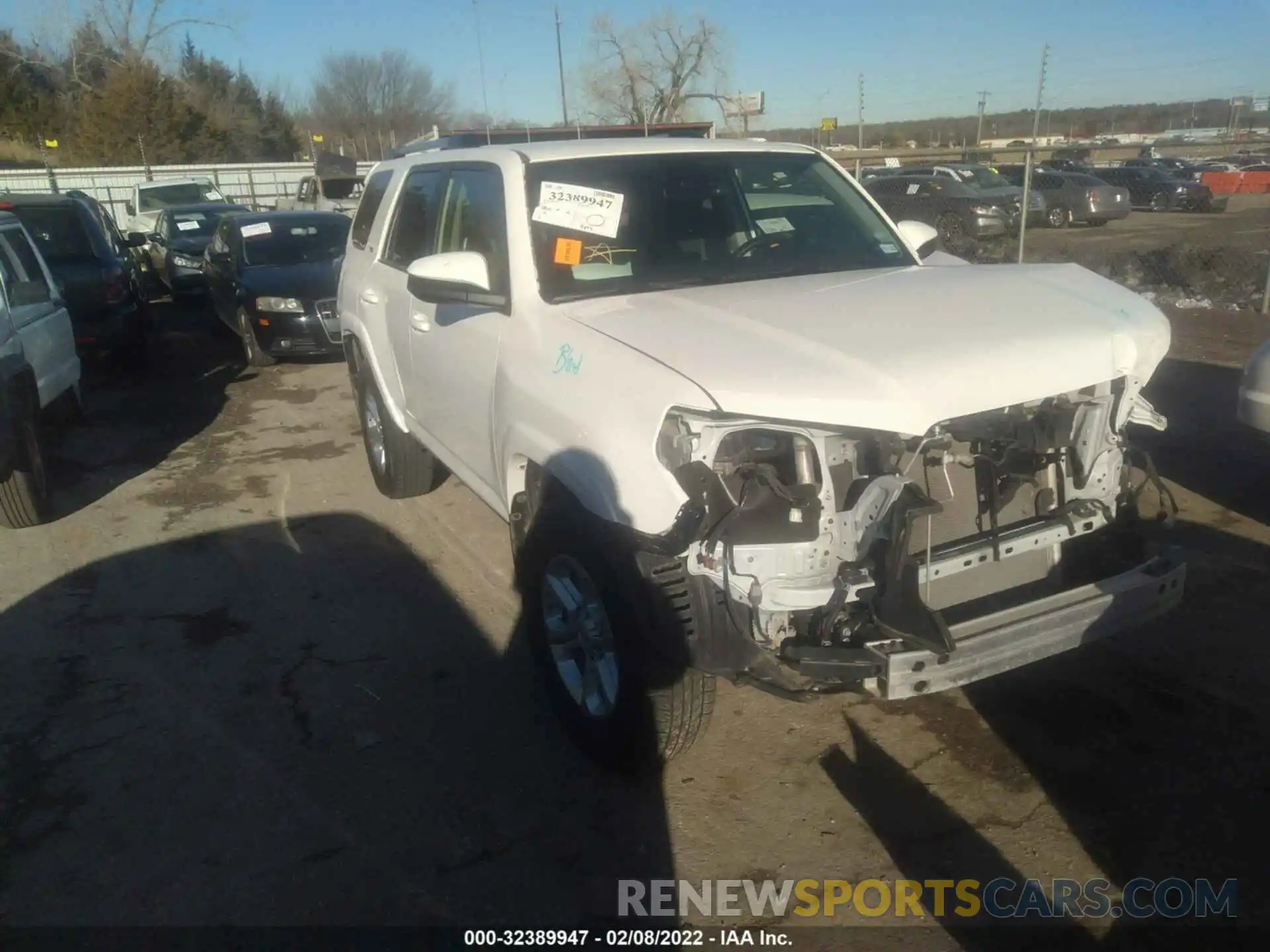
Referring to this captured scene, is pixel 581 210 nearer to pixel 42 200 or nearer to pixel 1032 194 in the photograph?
pixel 42 200

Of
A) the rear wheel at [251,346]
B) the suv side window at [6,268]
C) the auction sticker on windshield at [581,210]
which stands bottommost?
the rear wheel at [251,346]

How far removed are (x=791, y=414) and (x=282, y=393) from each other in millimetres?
8322

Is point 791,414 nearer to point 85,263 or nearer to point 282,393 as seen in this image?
point 282,393

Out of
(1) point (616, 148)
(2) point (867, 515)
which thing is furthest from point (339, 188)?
(2) point (867, 515)

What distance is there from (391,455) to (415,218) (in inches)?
59.4

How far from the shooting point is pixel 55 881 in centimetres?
306

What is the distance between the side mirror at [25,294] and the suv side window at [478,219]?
3176 millimetres

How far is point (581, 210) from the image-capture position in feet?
12.6

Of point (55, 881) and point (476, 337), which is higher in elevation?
point (476, 337)

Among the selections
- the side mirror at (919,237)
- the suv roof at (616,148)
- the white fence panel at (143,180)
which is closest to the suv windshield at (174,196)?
the white fence panel at (143,180)

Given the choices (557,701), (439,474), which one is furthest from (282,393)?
(557,701)

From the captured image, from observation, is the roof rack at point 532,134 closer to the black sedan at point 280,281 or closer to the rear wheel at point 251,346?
the black sedan at point 280,281

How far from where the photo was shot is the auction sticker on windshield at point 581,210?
3822mm

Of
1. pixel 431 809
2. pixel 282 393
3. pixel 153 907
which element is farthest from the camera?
pixel 282 393
